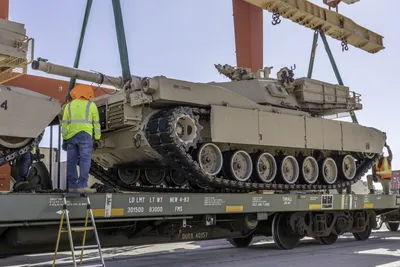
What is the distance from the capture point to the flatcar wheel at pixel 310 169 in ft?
41.5

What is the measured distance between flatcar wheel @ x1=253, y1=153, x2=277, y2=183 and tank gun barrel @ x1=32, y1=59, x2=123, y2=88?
328 cm

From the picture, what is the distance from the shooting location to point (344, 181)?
13.7 m

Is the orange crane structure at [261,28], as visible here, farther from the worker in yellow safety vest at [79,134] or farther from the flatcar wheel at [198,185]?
the worker in yellow safety vest at [79,134]

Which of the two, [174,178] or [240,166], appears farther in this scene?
[174,178]

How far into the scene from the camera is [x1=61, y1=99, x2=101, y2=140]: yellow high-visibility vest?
766cm

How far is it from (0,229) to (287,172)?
7.28 metres

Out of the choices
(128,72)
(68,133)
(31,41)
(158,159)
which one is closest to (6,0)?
(31,41)

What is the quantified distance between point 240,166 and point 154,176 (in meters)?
2.08

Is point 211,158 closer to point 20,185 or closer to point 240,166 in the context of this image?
point 240,166

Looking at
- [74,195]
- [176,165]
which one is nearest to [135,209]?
[74,195]

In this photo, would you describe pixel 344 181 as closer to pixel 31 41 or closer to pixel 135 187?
pixel 135 187

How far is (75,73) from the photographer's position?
33.1 feet

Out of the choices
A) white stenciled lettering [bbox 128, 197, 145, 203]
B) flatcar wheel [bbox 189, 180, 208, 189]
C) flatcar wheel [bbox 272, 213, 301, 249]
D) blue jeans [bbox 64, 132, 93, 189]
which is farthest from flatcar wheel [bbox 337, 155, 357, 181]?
blue jeans [bbox 64, 132, 93, 189]

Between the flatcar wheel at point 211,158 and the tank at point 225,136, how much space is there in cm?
2
